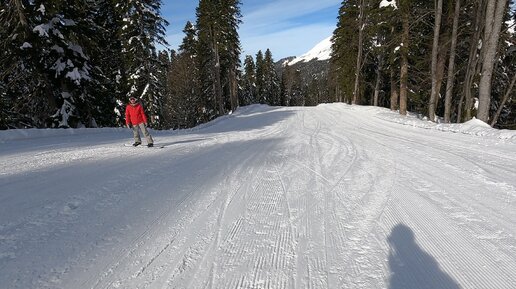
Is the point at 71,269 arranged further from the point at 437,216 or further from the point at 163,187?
the point at 437,216

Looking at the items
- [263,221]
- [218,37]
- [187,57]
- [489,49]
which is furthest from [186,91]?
[263,221]

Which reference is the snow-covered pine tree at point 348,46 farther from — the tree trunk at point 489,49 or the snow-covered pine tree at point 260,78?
the snow-covered pine tree at point 260,78

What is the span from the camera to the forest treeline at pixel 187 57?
48.6 feet

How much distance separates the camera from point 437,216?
4195 mm

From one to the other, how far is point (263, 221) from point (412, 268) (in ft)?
6.00

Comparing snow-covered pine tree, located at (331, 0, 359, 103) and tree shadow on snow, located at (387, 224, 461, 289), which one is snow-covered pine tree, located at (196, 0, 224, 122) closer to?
snow-covered pine tree, located at (331, 0, 359, 103)

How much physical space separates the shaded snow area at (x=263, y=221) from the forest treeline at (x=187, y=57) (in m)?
8.58

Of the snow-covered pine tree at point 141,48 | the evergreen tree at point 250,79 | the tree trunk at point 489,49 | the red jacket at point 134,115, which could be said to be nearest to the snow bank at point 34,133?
the red jacket at point 134,115

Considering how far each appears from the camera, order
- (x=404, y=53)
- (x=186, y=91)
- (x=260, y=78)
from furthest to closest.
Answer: (x=260, y=78) < (x=186, y=91) < (x=404, y=53)

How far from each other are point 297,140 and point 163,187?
244 inches

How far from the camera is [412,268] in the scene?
3.06 metres

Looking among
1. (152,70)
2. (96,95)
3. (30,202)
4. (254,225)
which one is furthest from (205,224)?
(152,70)

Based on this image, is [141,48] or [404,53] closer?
[404,53]

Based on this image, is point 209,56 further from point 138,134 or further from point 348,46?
point 138,134
